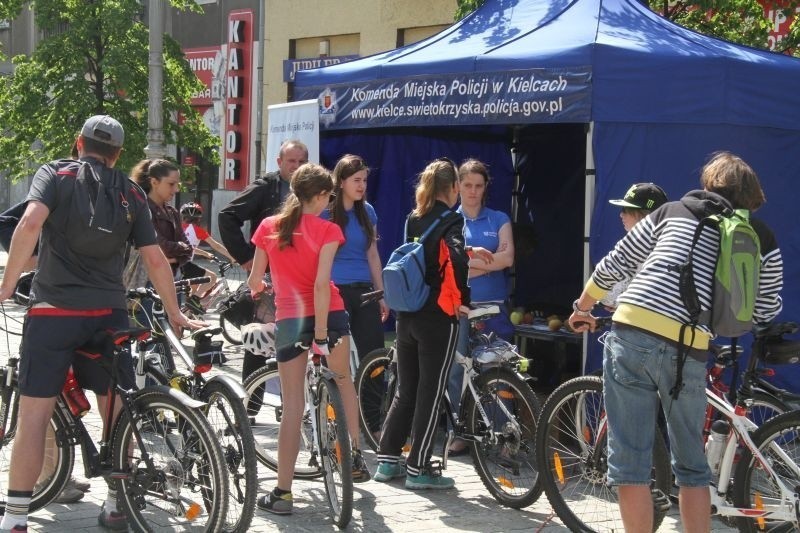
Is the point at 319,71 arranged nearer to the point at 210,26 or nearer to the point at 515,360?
the point at 515,360

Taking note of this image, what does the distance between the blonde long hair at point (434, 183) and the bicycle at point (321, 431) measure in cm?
106

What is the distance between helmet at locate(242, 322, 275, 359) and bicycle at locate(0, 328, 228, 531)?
1591mm

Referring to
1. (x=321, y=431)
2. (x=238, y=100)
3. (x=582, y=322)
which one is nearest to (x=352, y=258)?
(x=321, y=431)

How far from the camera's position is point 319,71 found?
355 inches

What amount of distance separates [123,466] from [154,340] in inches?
40.8

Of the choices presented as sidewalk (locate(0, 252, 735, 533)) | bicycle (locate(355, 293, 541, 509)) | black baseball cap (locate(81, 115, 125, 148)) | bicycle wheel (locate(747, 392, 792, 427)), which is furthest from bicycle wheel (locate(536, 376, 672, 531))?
black baseball cap (locate(81, 115, 125, 148))

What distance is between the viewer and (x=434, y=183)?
6285 millimetres

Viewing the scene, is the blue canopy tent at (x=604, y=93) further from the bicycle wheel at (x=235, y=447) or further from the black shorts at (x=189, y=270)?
the bicycle wheel at (x=235, y=447)

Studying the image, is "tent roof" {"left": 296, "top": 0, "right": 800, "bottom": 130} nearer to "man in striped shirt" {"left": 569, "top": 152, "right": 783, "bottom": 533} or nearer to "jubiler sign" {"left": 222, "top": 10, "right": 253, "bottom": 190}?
"man in striped shirt" {"left": 569, "top": 152, "right": 783, "bottom": 533}

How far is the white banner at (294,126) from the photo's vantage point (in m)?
8.66

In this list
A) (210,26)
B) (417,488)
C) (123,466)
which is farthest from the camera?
(210,26)

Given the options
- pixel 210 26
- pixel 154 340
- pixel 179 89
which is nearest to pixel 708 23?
pixel 154 340

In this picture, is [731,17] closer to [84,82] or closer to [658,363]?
[658,363]

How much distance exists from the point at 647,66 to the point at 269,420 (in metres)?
3.09
